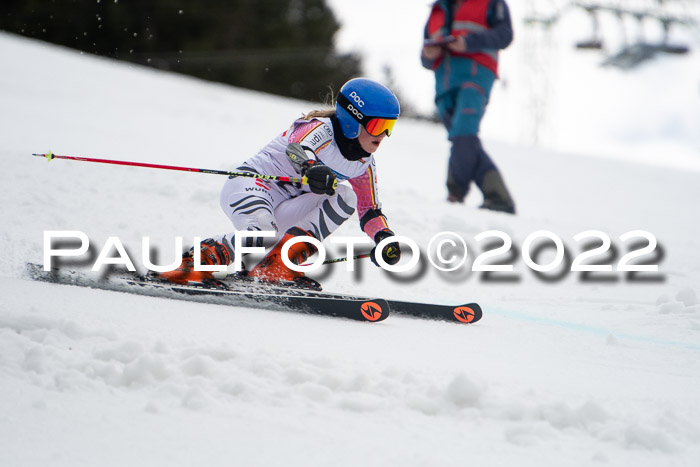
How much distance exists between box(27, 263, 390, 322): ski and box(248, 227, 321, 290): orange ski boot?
0.23m

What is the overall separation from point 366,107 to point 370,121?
0.23 feet

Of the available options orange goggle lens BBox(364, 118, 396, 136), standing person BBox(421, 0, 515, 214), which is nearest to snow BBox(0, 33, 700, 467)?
orange goggle lens BBox(364, 118, 396, 136)

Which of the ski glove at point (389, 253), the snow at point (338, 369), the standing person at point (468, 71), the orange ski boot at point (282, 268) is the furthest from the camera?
the standing person at point (468, 71)

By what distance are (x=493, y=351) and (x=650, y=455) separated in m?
0.99

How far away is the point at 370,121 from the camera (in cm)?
367

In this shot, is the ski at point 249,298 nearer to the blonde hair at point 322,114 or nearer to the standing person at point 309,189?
the standing person at point 309,189

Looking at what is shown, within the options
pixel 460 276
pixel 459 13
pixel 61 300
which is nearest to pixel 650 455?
pixel 61 300

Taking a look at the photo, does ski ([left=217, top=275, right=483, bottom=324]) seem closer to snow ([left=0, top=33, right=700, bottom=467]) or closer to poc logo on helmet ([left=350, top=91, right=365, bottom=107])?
snow ([left=0, top=33, right=700, bottom=467])

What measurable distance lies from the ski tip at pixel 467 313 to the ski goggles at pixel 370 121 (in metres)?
0.94

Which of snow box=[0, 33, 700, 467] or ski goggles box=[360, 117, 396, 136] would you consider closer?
snow box=[0, 33, 700, 467]

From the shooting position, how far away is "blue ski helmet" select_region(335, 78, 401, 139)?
3.66 m

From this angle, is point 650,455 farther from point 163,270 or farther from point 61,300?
point 163,270

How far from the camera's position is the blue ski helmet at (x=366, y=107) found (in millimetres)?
3662

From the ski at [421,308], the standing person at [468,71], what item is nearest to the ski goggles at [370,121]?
the ski at [421,308]
